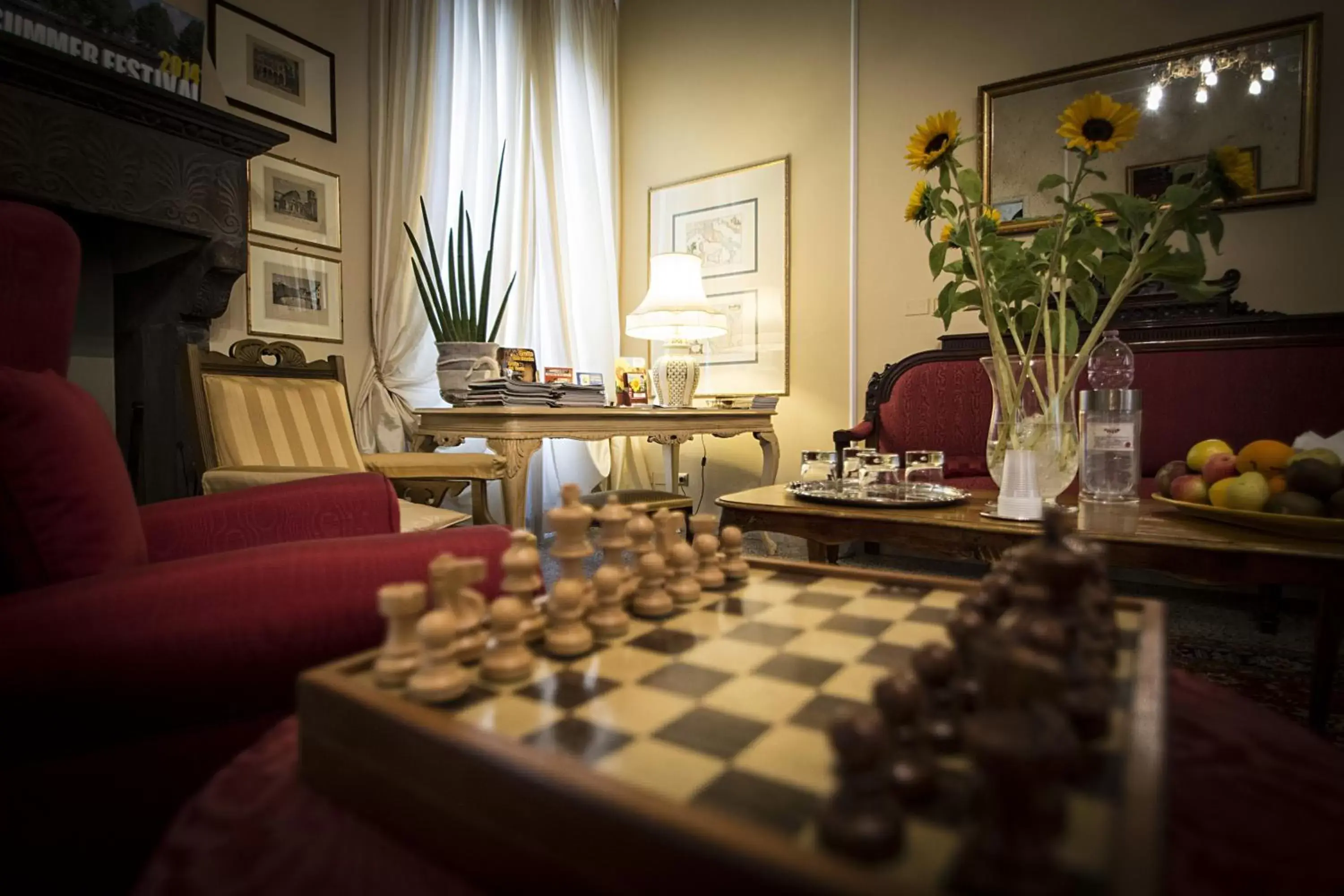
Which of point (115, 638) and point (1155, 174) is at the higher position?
point (1155, 174)

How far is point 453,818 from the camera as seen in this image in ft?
1.44

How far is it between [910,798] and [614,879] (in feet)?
0.55

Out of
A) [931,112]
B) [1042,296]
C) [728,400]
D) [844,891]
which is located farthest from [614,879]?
[931,112]

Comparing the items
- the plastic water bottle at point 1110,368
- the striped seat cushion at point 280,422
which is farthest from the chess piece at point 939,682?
the striped seat cushion at point 280,422

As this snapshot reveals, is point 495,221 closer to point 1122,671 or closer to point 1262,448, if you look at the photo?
point 1262,448

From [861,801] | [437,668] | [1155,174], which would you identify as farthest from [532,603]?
[1155,174]

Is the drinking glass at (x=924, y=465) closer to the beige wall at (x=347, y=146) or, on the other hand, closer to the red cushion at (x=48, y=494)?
the red cushion at (x=48, y=494)

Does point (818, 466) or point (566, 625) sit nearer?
Result: point (566, 625)

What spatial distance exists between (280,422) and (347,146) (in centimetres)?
150

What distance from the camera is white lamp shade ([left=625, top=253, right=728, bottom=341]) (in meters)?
3.23

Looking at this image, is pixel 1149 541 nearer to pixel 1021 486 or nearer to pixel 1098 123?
pixel 1021 486

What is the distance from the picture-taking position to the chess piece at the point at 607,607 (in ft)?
2.29

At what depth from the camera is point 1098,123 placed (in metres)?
1.21

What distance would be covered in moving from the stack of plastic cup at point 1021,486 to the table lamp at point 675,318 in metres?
1.87
